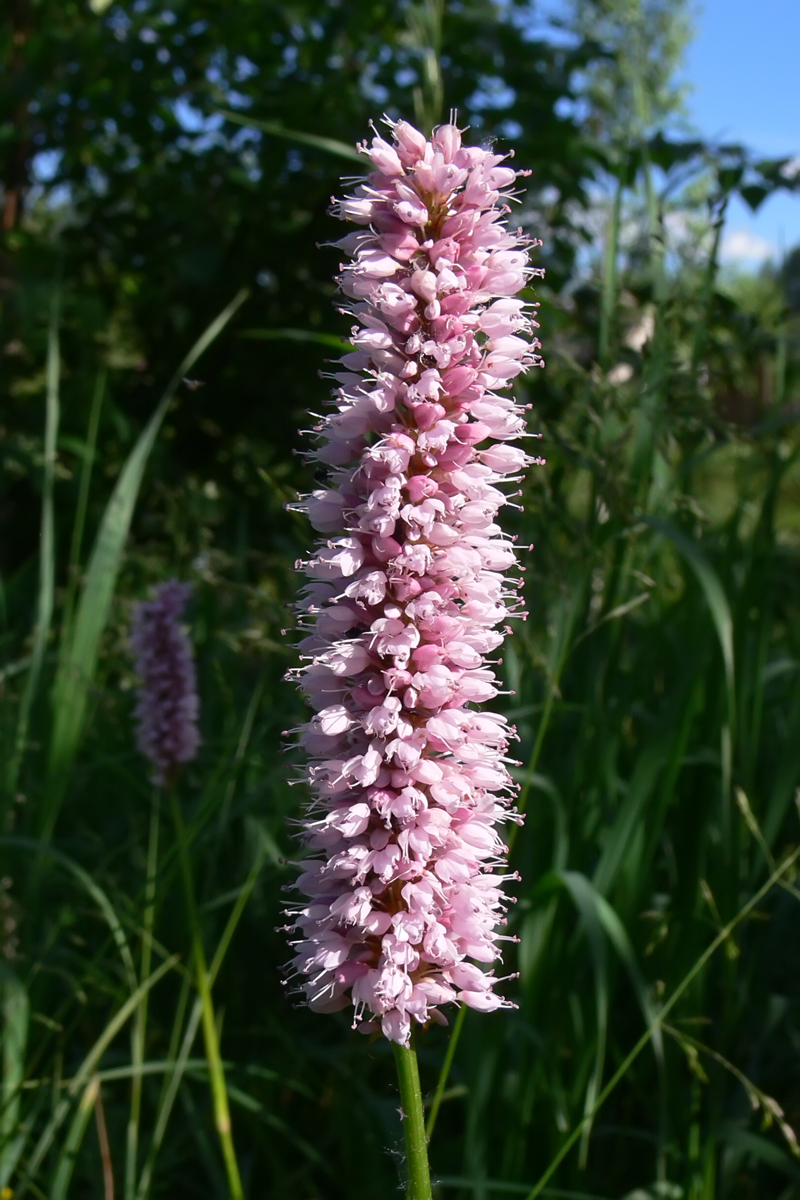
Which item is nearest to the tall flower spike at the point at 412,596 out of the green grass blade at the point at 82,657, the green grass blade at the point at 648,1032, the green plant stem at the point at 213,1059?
the green grass blade at the point at 648,1032

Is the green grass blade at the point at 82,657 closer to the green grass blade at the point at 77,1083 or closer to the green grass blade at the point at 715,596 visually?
the green grass blade at the point at 77,1083

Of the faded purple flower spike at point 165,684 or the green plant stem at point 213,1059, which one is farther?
the faded purple flower spike at point 165,684

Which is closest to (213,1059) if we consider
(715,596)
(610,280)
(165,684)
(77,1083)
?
(77,1083)

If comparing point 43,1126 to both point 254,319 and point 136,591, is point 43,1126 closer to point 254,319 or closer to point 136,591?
point 136,591

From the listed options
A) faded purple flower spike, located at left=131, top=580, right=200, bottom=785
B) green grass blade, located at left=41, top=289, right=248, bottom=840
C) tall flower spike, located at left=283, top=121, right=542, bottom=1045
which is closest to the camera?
tall flower spike, located at left=283, top=121, right=542, bottom=1045

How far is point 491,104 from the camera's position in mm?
4355

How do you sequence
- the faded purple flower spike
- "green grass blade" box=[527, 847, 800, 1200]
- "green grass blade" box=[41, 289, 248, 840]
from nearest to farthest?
"green grass blade" box=[527, 847, 800, 1200] < "green grass blade" box=[41, 289, 248, 840] < the faded purple flower spike

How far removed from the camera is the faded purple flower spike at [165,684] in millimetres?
2492

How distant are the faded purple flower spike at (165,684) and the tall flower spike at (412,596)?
46.5 inches

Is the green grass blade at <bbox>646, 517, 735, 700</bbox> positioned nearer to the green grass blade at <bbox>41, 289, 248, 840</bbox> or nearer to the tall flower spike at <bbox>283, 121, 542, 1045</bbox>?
the tall flower spike at <bbox>283, 121, 542, 1045</bbox>

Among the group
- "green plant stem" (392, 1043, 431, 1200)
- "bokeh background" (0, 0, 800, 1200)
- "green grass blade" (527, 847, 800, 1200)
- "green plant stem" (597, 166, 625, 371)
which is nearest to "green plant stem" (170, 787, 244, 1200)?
"bokeh background" (0, 0, 800, 1200)

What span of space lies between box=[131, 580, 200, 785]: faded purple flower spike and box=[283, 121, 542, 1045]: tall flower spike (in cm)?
118

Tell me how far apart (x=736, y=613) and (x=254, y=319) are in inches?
111

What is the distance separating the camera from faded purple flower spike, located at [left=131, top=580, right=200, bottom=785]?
2.49 m
